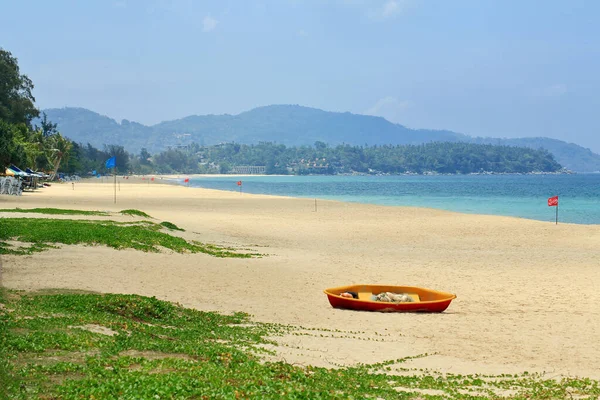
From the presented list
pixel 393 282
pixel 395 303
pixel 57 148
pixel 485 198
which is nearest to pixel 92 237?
pixel 393 282

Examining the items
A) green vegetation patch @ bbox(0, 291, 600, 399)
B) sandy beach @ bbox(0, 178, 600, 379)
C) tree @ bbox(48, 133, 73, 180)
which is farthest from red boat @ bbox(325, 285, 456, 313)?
tree @ bbox(48, 133, 73, 180)

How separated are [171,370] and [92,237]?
1556 centimetres

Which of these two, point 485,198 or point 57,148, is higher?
point 57,148

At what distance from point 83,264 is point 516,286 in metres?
11.3

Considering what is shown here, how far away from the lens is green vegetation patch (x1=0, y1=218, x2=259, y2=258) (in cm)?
2248

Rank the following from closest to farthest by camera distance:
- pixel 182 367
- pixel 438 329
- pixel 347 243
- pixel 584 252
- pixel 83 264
Answer: pixel 182 367 → pixel 438 329 → pixel 83 264 → pixel 584 252 → pixel 347 243

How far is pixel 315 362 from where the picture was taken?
10555mm

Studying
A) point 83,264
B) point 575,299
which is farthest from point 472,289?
point 83,264

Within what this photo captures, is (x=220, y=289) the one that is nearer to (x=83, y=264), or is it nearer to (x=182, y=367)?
(x=83, y=264)

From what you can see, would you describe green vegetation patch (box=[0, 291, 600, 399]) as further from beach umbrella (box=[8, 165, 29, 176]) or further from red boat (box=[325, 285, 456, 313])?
beach umbrella (box=[8, 165, 29, 176])

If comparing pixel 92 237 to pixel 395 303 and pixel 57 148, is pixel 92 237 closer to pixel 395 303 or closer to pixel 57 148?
pixel 395 303

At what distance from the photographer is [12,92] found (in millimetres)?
81438

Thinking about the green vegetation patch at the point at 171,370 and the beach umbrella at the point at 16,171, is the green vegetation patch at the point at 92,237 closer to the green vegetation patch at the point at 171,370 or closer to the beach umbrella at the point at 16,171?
the green vegetation patch at the point at 171,370

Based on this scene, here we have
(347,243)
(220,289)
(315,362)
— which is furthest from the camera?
(347,243)
